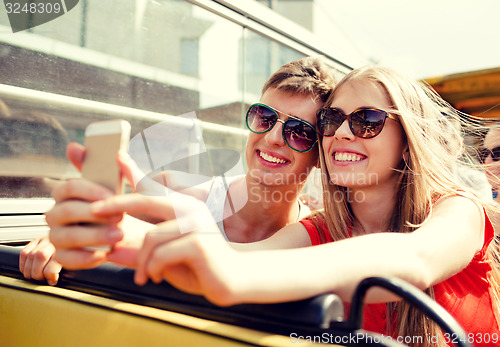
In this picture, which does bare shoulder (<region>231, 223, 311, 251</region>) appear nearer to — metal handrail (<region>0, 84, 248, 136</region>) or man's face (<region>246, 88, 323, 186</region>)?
man's face (<region>246, 88, 323, 186</region>)

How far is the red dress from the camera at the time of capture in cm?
124

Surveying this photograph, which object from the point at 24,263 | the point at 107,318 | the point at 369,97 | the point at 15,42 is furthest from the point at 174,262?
the point at 15,42

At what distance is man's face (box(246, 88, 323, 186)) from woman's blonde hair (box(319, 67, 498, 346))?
27 cm

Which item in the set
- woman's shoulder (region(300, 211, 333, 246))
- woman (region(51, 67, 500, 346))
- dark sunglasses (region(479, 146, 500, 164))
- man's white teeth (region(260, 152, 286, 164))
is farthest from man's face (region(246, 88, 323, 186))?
dark sunglasses (region(479, 146, 500, 164))

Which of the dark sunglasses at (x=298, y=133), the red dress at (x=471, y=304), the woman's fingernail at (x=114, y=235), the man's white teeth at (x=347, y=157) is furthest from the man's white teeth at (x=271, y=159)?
the woman's fingernail at (x=114, y=235)

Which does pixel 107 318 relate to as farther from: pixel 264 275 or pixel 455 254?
pixel 455 254

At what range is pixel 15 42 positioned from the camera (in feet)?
5.37

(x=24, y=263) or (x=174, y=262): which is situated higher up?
(x=174, y=262)

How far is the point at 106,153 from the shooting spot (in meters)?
0.53

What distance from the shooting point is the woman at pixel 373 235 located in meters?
0.56

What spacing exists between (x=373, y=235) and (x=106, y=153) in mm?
590

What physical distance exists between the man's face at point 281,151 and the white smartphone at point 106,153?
1374 mm

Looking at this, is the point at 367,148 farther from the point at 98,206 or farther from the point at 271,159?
the point at 98,206

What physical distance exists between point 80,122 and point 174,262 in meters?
1.42
